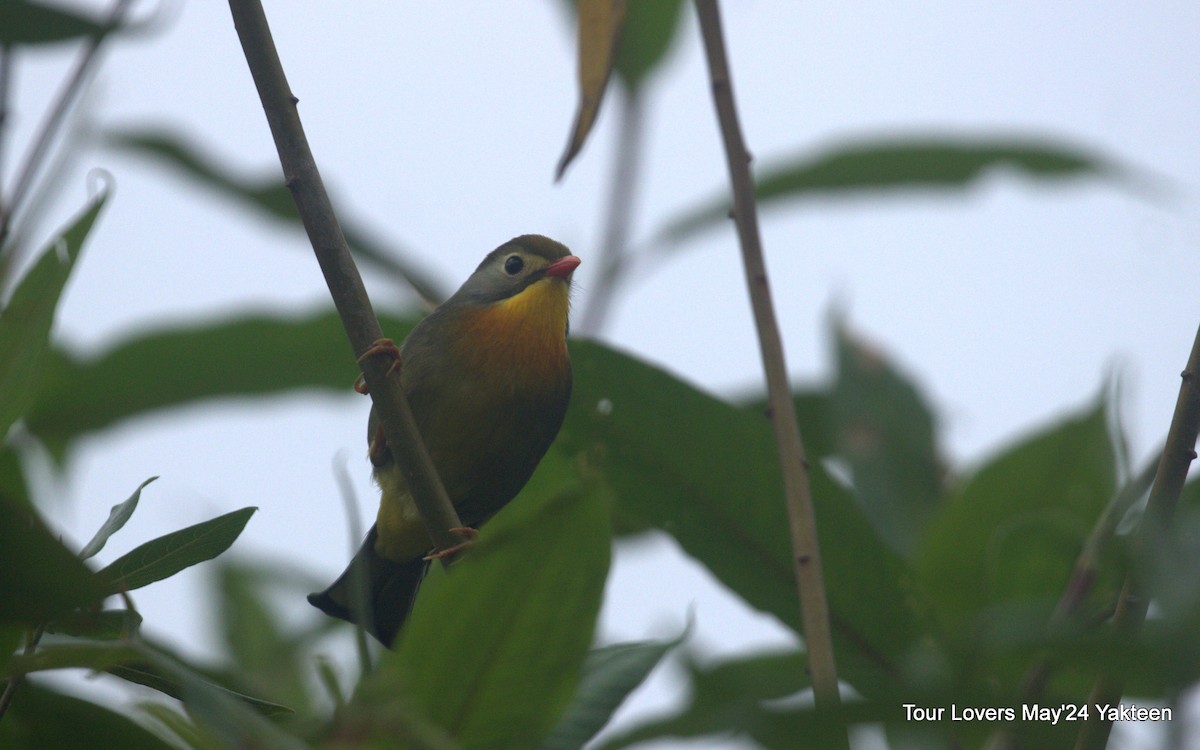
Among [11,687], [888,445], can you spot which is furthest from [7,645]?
Answer: [888,445]

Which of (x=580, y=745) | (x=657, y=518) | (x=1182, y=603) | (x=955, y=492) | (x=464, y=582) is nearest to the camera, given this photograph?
(x=1182, y=603)

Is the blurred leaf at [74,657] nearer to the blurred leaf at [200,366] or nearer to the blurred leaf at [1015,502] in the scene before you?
the blurred leaf at [1015,502]

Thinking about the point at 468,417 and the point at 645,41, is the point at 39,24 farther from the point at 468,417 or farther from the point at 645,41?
the point at 645,41

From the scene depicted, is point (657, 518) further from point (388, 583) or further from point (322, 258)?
point (388, 583)

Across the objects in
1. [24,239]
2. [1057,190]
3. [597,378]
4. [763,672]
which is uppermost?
[1057,190]

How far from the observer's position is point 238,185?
4027mm

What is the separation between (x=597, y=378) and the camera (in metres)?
2.69

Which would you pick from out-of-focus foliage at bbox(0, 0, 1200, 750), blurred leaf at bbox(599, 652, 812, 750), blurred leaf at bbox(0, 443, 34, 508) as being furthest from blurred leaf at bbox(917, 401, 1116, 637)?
blurred leaf at bbox(0, 443, 34, 508)

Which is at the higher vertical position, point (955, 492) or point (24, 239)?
point (24, 239)

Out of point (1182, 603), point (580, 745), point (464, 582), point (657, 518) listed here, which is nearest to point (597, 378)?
point (657, 518)

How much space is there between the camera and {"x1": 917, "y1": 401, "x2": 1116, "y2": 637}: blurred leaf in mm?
2705

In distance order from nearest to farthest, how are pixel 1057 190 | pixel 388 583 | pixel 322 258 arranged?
pixel 322 258 < pixel 1057 190 < pixel 388 583

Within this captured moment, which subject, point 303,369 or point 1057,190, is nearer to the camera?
point 303,369

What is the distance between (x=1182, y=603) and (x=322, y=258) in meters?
1.48
